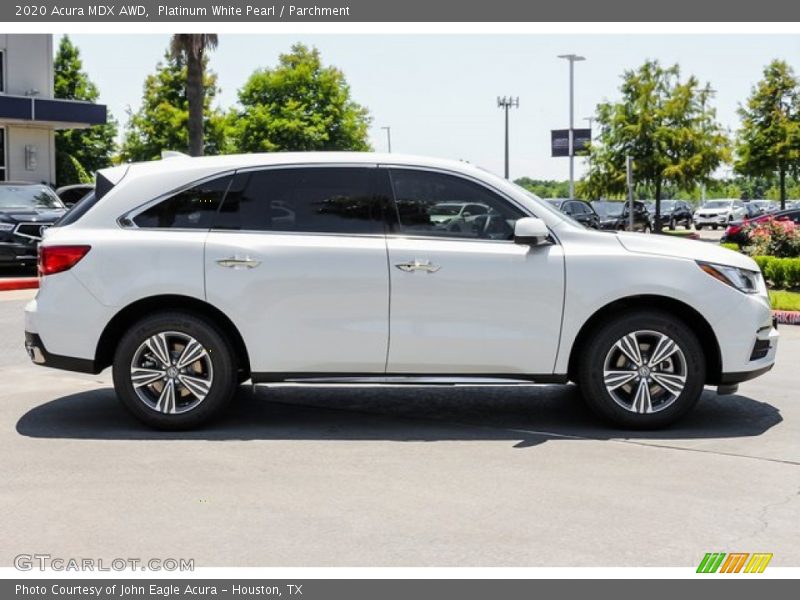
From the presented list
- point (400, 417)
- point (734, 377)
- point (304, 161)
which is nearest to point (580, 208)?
point (400, 417)

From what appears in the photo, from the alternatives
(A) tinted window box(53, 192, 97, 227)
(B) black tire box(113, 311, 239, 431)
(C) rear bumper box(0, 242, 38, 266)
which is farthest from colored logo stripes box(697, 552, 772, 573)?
(C) rear bumper box(0, 242, 38, 266)

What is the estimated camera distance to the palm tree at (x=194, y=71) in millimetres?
28172

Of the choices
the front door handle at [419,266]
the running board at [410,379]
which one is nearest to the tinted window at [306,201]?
the front door handle at [419,266]

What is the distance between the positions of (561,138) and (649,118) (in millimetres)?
6238

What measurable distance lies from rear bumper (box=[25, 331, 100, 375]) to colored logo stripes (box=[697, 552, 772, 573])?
4167mm

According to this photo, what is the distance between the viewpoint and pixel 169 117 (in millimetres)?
65000

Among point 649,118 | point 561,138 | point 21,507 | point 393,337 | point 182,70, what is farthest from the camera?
point 182,70

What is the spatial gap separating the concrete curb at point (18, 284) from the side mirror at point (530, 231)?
→ 12.3 m

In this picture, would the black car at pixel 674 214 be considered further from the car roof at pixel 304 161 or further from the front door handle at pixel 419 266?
the front door handle at pixel 419 266

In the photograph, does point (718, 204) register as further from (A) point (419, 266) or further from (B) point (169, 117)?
(A) point (419, 266)

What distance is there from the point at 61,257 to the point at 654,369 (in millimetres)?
3882

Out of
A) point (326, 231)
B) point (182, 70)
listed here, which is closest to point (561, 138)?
point (182, 70)
